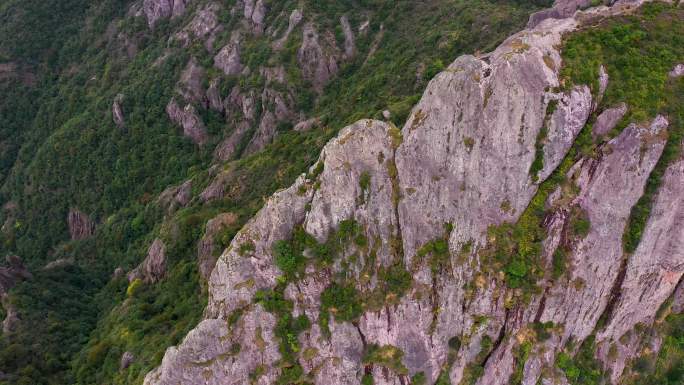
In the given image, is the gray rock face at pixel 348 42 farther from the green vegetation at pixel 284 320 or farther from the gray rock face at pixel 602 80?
A: the green vegetation at pixel 284 320

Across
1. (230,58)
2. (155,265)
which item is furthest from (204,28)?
(155,265)

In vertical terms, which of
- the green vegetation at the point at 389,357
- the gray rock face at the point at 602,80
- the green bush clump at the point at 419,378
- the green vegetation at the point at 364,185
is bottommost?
the green bush clump at the point at 419,378

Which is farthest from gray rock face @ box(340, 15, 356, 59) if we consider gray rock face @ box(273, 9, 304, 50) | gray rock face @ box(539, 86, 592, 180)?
Result: gray rock face @ box(539, 86, 592, 180)

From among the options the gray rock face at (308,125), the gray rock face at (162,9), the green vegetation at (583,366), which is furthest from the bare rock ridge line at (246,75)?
the green vegetation at (583,366)

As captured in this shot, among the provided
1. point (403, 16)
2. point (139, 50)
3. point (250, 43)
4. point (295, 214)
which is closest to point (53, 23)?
point (139, 50)

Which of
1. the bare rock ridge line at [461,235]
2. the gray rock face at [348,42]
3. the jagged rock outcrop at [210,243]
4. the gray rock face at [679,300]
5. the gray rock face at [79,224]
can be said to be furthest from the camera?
the gray rock face at [79,224]

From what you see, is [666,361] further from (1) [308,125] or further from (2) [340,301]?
(1) [308,125]

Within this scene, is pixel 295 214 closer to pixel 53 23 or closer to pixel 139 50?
pixel 139 50

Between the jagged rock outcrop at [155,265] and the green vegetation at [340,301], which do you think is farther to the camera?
the jagged rock outcrop at [155,265]

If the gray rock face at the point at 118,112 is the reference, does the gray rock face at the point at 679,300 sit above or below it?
above
